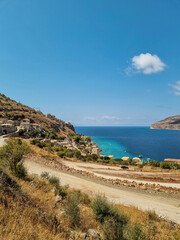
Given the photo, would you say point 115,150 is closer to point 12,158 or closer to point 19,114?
point 19,114

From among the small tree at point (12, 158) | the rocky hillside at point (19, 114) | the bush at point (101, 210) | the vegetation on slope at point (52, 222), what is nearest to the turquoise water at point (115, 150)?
the rocky hillside at point (19, 114)

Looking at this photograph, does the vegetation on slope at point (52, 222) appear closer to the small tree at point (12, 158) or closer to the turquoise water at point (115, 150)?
the small tree at point (12, 158)

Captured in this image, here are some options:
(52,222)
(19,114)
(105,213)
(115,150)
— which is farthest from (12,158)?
(115,150)

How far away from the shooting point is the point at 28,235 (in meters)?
2.94

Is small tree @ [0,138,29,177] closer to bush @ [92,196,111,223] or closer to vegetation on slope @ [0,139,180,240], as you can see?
vegetation on slope @ [0,139,180,240]

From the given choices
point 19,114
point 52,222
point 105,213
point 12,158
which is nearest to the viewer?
point 52,222

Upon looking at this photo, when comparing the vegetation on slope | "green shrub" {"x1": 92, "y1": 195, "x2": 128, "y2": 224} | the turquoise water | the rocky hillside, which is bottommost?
the turquoise water

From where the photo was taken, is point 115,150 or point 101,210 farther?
point 115,150

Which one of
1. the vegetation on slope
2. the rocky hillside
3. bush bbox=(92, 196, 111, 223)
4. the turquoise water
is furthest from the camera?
the turquoise water

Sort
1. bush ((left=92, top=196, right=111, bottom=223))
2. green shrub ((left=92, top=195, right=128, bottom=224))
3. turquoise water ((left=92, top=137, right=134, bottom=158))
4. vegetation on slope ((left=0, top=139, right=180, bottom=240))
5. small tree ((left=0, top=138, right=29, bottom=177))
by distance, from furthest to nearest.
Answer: turquoise water ((left=92, top=137, right=134, bottom=158)), small tree ((left=0, top=138, right=29, bottom=177)), bush ((left=92, top=196, right=111, bottom=223)), green shrub ((left=92, top=195, right=128, bottom=224)), vegetation on slope ((left=0, top=139, right=180, bottom=240))

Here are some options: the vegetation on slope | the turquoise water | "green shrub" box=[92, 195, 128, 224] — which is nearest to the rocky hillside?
the turquoise water

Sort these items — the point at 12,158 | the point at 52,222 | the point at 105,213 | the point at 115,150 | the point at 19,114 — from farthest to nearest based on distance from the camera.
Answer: the point at 115,150 < the point at 19,114 < the point at 12,158 < the point at 105,213 < the point at 52,222

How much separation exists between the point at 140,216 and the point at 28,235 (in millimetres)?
7848

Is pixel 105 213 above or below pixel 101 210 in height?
below
